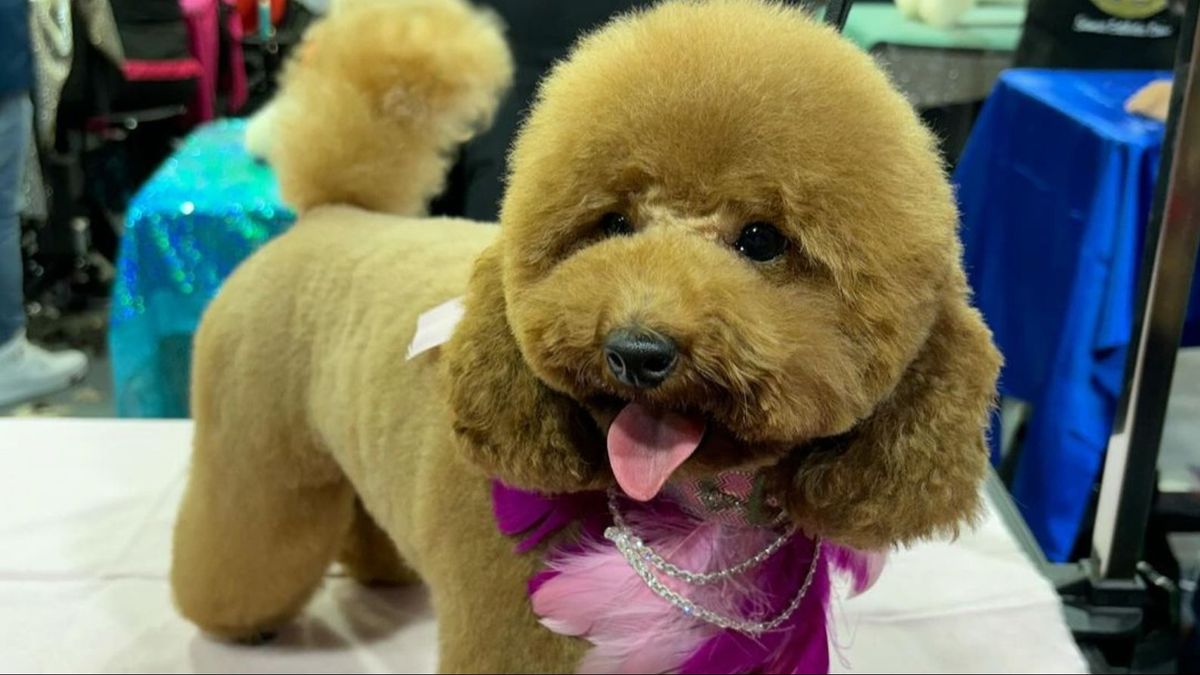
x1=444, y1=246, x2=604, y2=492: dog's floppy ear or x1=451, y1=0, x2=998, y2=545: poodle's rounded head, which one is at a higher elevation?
x1=451, y1=0, x2=998, y2=545: poodle's rounded head

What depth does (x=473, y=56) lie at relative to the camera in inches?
33.6

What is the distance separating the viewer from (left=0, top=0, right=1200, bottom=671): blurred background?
568 millimetres

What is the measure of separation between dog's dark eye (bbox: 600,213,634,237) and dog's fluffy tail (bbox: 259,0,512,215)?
33 cm

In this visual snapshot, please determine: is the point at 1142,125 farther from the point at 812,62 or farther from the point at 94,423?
the point at 94,423

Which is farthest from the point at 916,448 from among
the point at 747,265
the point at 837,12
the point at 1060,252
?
the point at 1060,252

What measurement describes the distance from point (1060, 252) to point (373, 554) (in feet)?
3.12

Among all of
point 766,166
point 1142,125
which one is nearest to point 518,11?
point 766,166

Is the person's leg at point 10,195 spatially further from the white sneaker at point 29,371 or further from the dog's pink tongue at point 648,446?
the dog's pink tongue at point 648,446

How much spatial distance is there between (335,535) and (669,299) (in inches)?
25.1

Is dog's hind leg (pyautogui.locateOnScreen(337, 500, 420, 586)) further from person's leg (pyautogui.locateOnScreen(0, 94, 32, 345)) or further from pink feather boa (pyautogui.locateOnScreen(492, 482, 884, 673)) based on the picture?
person's leg (pyautogui.locateOnScreen(0, 94, 32, 345))

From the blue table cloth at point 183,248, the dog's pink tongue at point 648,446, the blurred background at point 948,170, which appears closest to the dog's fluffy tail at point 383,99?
the blurred background at point 948,170

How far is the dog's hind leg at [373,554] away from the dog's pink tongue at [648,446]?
0.65 m

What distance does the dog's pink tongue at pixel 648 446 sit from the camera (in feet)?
1.63

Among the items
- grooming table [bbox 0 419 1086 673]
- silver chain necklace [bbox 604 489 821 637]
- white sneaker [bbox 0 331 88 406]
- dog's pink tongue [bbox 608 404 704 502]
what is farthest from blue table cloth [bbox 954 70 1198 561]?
white sneaker [bbox 0 331 88 406]
